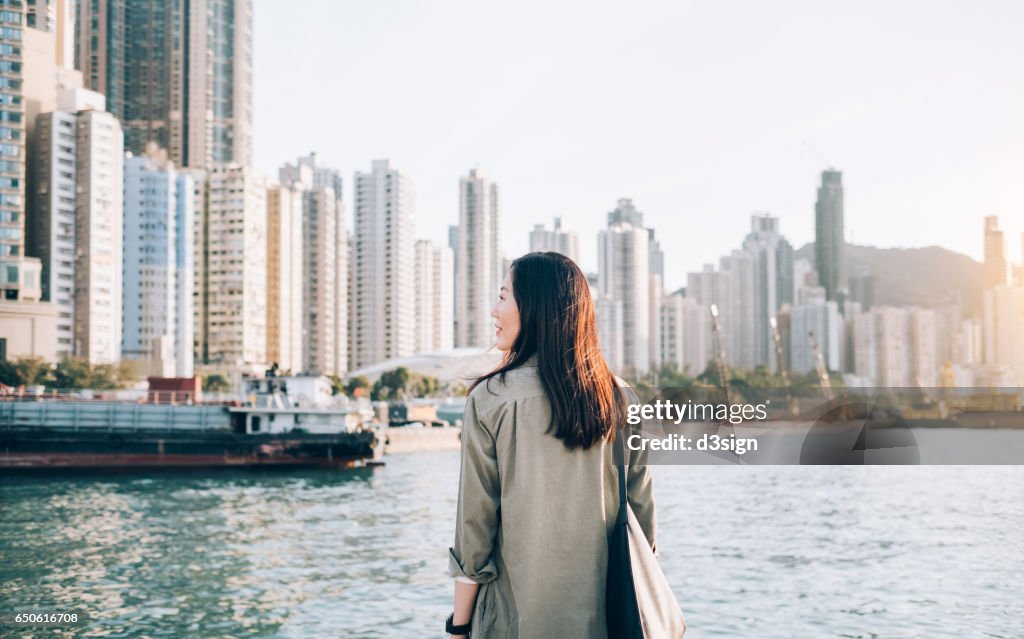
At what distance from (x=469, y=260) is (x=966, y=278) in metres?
89.5

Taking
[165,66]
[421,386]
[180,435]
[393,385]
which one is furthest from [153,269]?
[180,435]

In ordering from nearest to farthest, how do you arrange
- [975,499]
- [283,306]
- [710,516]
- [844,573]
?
[844,573] < [710,516] < [975,499] < [283,306]

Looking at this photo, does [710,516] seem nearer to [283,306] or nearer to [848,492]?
[848,492]

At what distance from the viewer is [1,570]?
11.4 m

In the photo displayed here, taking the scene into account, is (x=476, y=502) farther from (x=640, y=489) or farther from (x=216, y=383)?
(x=216, y=383)

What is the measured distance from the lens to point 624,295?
332 ft

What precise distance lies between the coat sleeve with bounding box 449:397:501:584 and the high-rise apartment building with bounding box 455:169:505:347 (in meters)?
99.6

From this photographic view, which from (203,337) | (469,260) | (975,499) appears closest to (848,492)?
(975,499)

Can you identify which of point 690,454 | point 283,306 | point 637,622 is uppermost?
point 283,306

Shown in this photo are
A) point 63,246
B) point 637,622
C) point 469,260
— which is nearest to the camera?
point 637,622

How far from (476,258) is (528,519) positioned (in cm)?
10436

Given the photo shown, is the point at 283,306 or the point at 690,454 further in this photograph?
the point at 283,306

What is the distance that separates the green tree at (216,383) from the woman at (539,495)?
68706 millimetres

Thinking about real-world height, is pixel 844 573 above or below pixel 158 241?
below
